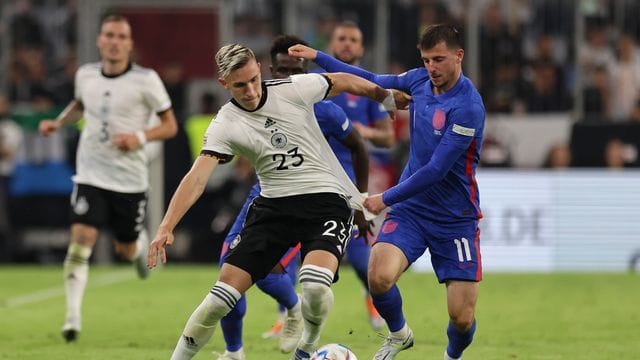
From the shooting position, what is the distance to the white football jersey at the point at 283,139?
26.2 feet

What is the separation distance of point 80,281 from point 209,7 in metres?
11.1

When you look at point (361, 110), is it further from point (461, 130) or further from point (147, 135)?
point (461, 130)

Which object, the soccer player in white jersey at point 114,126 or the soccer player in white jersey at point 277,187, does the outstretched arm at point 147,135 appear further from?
the soccer player in white jersey at point 277,187

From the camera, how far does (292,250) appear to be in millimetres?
9961

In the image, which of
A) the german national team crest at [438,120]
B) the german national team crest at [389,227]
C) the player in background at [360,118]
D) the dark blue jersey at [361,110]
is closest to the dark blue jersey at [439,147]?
the german national team crest at [438,120]

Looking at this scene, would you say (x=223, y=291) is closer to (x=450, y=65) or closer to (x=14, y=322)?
(x=450, y=65)

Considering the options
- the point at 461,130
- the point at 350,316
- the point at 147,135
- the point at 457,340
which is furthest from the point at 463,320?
the point at 350,316

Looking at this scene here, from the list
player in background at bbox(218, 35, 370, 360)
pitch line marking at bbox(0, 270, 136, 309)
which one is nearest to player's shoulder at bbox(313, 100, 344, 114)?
player in background at bbox(218, 35, 370, 360)

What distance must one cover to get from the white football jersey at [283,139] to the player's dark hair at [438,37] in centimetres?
69

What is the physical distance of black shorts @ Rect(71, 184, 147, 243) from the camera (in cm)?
1134

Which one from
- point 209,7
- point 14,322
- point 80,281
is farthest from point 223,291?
point 209,7

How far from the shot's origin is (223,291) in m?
7.75

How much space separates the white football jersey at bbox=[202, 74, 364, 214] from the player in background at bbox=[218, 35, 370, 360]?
2.96 feet

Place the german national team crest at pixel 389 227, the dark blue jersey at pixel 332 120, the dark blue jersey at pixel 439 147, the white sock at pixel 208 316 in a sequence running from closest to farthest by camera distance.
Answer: the white sock at pixel 208 316 < the dark blue jersey at pixel 439 147 < the german national team crest at pixel 389 227 < the dark blue jersey at pixel 332 120
